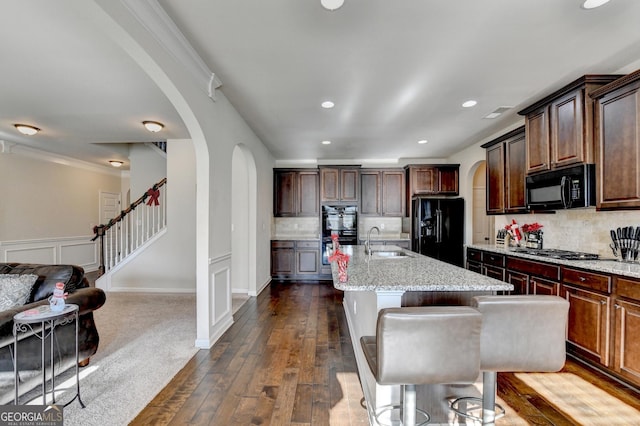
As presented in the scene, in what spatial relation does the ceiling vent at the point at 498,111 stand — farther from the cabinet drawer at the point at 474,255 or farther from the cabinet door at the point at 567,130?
the cabinet drawer at the point at 474,255

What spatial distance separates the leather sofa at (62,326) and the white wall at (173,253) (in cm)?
252

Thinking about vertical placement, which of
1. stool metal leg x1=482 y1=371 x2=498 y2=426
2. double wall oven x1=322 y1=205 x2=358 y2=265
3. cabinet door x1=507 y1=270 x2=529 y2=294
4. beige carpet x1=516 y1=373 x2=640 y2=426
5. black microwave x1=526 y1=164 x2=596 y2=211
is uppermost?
black microwave x1=526 y1=164 x2=596 y2=211

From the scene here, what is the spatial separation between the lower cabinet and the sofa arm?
366 centimetres

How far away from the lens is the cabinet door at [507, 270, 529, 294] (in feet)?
10.4

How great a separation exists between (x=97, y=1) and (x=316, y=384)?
281 cm

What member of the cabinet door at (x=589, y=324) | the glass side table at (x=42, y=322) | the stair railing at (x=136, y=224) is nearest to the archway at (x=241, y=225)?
the stair railing at (x=136, y=224)

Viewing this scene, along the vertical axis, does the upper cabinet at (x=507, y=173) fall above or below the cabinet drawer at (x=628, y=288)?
above

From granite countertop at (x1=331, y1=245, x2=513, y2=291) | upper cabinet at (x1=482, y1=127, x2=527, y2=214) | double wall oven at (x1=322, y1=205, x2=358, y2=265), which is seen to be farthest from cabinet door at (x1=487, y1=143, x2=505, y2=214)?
granite countertop at (x1=331, y1=245, x2=513, y2=291)

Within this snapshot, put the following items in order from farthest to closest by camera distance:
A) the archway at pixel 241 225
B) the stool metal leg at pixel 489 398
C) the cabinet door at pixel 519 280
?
the archway at pixel 241 225
the cabinet door at pixel 519 280
the stool metal leg at pixel 489 398

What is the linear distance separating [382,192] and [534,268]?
11.6ft

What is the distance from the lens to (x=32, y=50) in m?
2.31

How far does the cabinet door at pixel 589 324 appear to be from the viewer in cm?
235

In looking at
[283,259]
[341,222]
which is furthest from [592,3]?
[283,259]

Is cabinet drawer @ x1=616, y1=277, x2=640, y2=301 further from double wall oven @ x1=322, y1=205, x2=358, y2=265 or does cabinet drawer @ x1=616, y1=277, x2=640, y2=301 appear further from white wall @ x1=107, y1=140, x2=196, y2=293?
white wall @ x1=107, y1=140, x2=196, y2=293
